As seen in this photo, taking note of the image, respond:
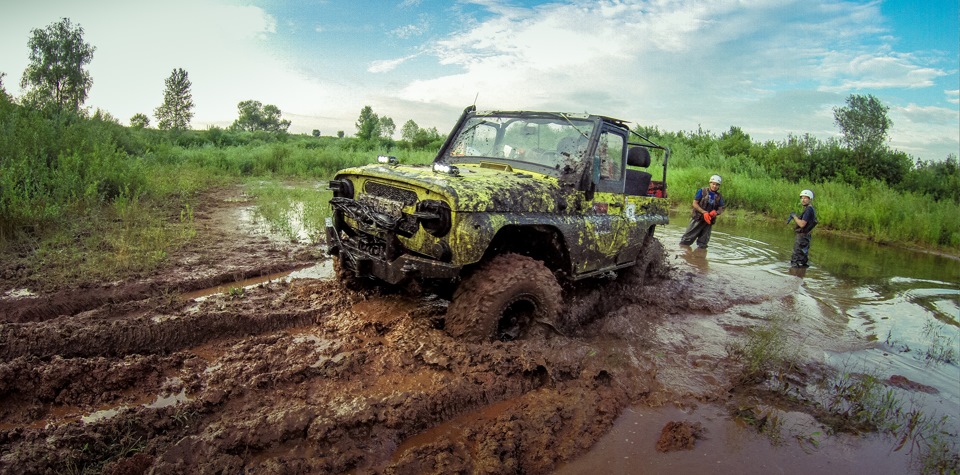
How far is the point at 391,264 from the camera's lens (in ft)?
12.2

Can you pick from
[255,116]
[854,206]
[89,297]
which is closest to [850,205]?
[854,206]

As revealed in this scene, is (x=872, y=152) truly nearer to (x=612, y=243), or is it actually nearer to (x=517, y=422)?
(x=612, y=243)

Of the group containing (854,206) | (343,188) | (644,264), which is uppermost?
(343,188)

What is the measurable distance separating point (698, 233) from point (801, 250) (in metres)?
1.73

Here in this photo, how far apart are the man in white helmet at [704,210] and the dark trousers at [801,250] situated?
1389mm

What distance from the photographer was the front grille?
382 cm

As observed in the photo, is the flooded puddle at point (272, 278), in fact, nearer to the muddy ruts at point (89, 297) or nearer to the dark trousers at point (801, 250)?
the muddy ruts at point (89, 297)

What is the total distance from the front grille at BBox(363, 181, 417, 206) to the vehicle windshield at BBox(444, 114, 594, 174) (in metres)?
1.27

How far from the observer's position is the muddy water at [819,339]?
298 centimetres

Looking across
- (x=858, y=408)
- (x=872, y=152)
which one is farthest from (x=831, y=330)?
(x=872, y=152)

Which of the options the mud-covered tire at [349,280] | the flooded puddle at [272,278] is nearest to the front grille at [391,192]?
the mud-covered tire at [349,280]

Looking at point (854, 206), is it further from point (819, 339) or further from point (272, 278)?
point (272, 278)

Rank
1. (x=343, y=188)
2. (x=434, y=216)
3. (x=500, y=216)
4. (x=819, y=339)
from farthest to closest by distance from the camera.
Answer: (x=819, y=339) → (x=343, y=188) → (x=500, y=216) → (x=434, y=216)

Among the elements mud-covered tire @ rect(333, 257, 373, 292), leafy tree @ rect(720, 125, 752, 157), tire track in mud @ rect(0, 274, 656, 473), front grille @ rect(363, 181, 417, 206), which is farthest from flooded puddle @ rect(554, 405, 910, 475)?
leafy tree @ rect(720, 125, 752, 157)
